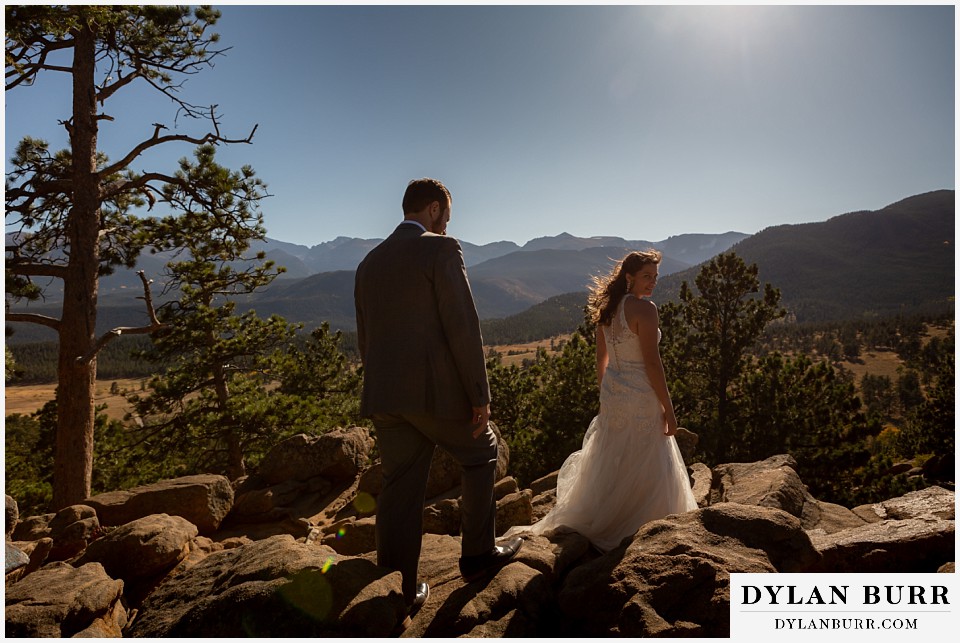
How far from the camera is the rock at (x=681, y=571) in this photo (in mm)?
2557

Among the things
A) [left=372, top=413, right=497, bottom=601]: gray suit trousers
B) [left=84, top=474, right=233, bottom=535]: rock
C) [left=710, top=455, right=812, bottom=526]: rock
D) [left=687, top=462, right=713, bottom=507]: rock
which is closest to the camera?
[left=372, top=413, right=497, bottom=601]: gray suit trousers

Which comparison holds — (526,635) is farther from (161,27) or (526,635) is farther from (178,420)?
(178,420)

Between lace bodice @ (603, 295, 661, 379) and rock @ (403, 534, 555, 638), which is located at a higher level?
lace bodice @ (603, 295, 661, 379)

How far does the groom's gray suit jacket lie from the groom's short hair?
9.5 inches

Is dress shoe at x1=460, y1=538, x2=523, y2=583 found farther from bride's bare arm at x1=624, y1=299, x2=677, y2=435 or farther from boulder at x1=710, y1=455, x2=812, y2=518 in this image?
boulder at x1=710, y1=455, x2=812, y2=518

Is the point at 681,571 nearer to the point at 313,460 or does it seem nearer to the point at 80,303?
the point at 313,460

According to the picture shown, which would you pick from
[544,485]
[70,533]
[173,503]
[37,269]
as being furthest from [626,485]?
[37,269]

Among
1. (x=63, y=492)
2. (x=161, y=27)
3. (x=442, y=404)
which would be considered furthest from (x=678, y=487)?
(x=161, y=27)

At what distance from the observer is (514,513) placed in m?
5.43

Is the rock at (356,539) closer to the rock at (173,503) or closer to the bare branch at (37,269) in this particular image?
the rock at (173,503)

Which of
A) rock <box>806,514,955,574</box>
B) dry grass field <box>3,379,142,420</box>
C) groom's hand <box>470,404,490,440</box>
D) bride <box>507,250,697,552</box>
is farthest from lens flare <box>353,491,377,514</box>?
dry grass field <box>3,379,142,420</box>

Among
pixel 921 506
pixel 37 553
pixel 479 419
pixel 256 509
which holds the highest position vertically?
pixel 479 419

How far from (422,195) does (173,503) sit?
5606 millimetres

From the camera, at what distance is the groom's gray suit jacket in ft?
9.70
